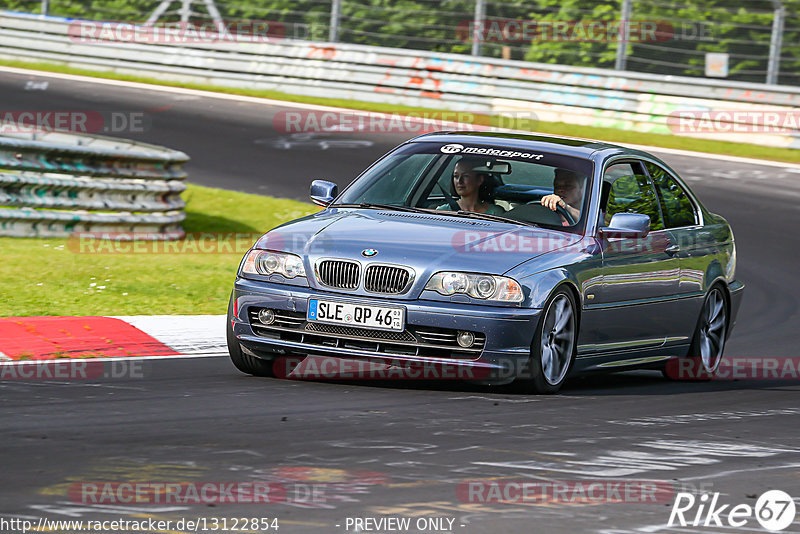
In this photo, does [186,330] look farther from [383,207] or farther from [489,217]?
[489,217]

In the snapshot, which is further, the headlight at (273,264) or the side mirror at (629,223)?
the side mirror at (629,223)

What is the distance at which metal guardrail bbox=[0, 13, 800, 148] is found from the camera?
22.8 metres

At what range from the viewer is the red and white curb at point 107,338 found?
865 centimetres

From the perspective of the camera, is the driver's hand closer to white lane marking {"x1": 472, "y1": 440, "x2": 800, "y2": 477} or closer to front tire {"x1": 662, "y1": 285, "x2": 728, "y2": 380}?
front tire {"x1": 662, "y1": 285, "x2": 728, "y2": 380}

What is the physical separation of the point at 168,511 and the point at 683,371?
5749mm

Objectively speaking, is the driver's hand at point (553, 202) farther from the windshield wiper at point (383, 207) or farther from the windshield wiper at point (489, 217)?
the windshield wiper at point (383, 207)

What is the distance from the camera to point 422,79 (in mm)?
24766

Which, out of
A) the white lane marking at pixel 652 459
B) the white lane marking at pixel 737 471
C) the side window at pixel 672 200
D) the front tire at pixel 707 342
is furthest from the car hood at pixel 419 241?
the white lane marking at pixel 737 471

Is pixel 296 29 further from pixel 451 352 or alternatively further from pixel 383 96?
pixel 451 352

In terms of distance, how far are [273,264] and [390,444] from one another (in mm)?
2040

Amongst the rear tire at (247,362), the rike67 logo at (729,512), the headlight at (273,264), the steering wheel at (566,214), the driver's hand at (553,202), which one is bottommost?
the rear tire at (247,362)

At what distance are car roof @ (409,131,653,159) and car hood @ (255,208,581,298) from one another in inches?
32.3

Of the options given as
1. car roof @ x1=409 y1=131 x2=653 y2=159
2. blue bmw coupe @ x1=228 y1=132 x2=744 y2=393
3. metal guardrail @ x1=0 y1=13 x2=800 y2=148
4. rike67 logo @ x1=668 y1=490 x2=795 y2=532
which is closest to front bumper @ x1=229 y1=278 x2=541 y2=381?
blue bmw coupe @ x1=228 y1=132 x2=744 y2=393

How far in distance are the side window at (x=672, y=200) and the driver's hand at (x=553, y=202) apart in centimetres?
112
